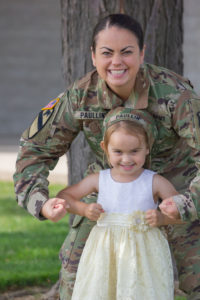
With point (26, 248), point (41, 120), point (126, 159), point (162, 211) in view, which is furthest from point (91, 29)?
point (26, 248)

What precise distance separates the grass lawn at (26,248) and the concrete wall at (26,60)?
261 inches

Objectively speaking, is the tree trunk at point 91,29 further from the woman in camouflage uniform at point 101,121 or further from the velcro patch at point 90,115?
the velcro patch at point 90,115

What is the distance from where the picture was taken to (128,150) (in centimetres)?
339

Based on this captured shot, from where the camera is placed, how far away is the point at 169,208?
322cm

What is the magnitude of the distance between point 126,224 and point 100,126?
22.1 inches

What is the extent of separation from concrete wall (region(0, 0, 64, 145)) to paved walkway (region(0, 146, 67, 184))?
8.35ft

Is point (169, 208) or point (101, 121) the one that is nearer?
point (169, 208)

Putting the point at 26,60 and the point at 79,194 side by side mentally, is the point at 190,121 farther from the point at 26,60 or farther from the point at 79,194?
the point at 26,60

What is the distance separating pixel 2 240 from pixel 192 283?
126 inches

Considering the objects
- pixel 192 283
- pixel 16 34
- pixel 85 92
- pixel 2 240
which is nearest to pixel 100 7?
pixel 85 92

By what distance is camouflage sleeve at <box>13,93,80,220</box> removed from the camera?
3.59 meters

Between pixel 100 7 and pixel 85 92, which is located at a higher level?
pixel 100 7

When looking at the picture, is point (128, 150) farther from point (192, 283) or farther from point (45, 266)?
point (45, 266)

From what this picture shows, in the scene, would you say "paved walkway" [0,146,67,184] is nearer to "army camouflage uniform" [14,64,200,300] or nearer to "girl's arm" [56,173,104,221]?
→ "army camouflage uniform" [14,64,200,300]
